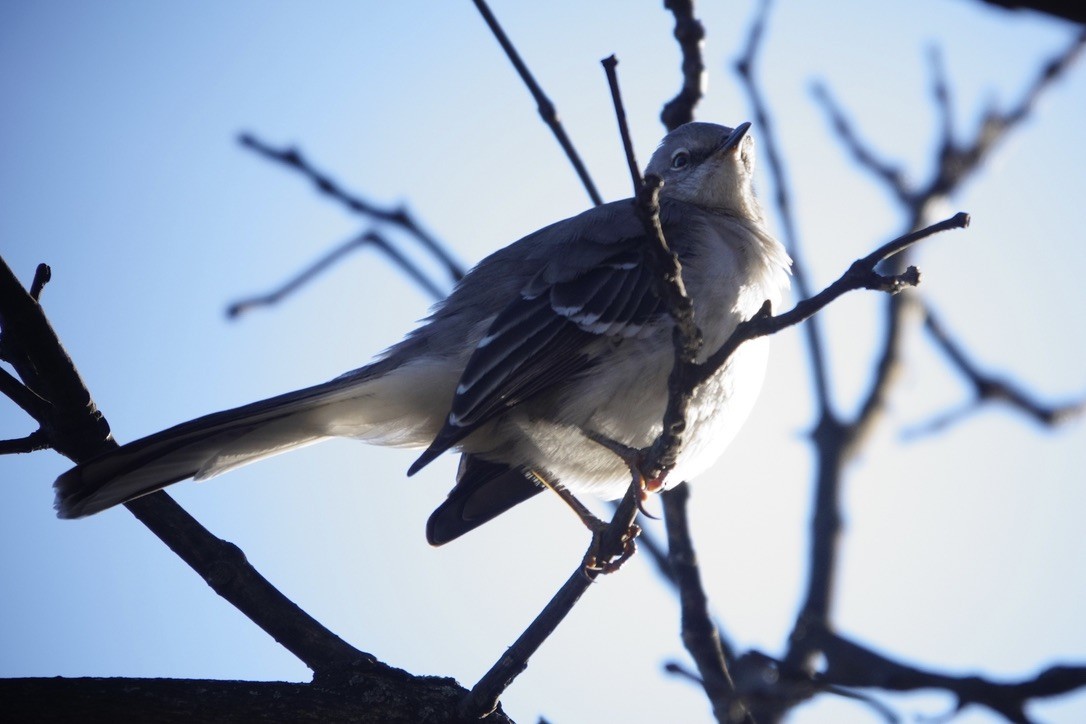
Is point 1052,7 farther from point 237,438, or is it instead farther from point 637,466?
point 237,438

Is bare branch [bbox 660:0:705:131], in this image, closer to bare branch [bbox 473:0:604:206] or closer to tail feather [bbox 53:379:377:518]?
bare branch [bbox 473:0:604:206]

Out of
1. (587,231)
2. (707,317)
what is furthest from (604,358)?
(587,231)

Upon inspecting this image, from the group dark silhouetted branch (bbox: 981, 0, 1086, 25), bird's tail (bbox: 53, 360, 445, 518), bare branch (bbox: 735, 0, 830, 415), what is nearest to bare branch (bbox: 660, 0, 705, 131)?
bare branch (bbox: 735, 0, 830, 415)

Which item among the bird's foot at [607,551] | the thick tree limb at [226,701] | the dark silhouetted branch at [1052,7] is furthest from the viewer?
the bird's foot at [607,551]

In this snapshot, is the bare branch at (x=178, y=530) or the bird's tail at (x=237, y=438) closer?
the bare branch at (x=178, y=530)

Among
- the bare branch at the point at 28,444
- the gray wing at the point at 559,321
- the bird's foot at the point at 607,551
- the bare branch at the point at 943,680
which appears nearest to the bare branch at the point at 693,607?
the bird's foot at the point at 607,551

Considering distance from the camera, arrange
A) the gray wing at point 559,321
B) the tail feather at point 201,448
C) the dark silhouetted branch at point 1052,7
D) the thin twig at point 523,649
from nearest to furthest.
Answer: the dark silhouetted branch at point 1052,7 < the thin twig at point 523,649 < the tail feather at point 201,448 < the gray wing at point 559,321

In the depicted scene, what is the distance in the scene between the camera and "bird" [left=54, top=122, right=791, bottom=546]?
4383mm

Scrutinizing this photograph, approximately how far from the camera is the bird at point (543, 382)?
4383 mm

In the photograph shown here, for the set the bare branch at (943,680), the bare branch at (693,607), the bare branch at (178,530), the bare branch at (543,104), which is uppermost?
the bare branch at (543,104)

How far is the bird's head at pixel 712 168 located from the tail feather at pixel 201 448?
8.63ft

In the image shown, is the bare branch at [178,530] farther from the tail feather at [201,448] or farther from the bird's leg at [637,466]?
the bird's leg at [637,466]

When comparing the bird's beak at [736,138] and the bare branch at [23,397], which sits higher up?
the bird's beak at [736,138]

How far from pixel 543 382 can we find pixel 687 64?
177 centimetres
